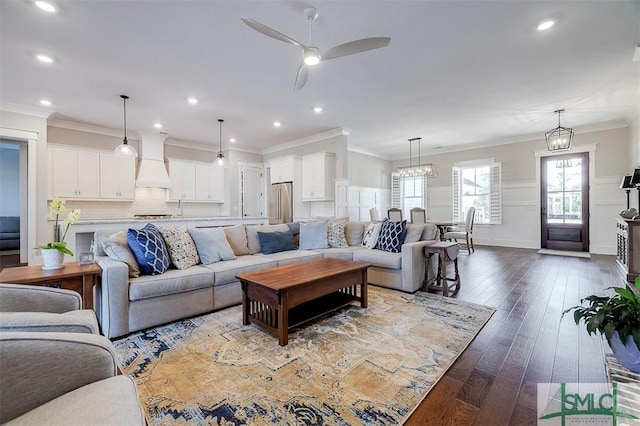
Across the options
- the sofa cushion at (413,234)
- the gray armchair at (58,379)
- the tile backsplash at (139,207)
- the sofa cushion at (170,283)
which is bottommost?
the sofa cushion at (170,283)

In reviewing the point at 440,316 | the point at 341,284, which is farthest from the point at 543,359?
the point at 341,284

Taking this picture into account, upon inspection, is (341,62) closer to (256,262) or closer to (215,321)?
(256,262)

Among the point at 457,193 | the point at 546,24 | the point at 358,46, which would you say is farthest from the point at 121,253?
the point at 457,193

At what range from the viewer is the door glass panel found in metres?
6.48

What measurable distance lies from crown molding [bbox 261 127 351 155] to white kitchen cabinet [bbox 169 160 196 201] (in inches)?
82.4

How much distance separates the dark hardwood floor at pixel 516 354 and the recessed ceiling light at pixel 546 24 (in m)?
2.78

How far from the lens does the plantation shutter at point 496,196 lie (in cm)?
743

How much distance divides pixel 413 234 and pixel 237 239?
2496 mm

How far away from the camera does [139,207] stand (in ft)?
21.0

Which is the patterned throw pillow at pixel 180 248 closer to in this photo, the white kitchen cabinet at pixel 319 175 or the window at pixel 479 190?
the white kitchen cabinet at pixel 319 175

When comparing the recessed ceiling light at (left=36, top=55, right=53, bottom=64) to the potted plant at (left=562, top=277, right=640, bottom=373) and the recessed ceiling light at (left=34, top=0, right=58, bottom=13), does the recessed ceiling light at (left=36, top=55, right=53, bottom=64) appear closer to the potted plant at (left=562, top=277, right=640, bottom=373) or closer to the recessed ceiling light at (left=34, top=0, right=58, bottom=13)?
the recessed ceiling light at (left=34, top=0, right=58, bottom=13)

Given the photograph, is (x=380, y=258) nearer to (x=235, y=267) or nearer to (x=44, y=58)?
(x=235, y=267)

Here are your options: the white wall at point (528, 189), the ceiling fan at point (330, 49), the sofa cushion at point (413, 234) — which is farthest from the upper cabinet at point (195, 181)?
the white wall at point (528, 189)
